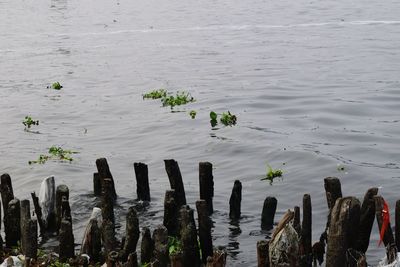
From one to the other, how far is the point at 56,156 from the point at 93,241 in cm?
1048

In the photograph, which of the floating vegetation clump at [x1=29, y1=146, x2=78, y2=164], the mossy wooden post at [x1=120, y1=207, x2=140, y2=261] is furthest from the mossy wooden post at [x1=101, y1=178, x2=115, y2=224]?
the floating vegetation clump at [x1=29, y1=146, x2=78, y2=164]

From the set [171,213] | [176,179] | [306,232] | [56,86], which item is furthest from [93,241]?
[56,86]

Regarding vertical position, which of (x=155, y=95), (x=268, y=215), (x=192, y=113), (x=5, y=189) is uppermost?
(x=155, y=95)

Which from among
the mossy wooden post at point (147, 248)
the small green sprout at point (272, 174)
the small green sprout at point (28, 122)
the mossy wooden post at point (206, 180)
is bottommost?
the small green sprout at point (272, 174)

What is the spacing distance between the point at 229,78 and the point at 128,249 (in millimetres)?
24401

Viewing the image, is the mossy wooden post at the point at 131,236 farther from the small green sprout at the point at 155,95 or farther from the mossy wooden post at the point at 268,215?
the small green sprout at the point at 155,95

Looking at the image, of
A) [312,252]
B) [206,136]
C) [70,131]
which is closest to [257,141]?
[206,136]

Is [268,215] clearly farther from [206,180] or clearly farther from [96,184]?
[96,184]

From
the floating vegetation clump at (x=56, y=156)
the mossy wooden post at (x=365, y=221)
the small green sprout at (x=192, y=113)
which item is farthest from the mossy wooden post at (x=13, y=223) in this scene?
the small green sprout at (x=192, y=113)

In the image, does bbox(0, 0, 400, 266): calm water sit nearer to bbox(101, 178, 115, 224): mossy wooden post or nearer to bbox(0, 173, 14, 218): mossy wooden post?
bbox(0, 173, 14, 218): mossy wooden post

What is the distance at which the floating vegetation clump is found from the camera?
21.1 metres

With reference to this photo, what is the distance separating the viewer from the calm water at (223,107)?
18.3m

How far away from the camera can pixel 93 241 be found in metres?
11.5

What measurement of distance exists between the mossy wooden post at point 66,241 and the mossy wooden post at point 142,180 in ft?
10.6
